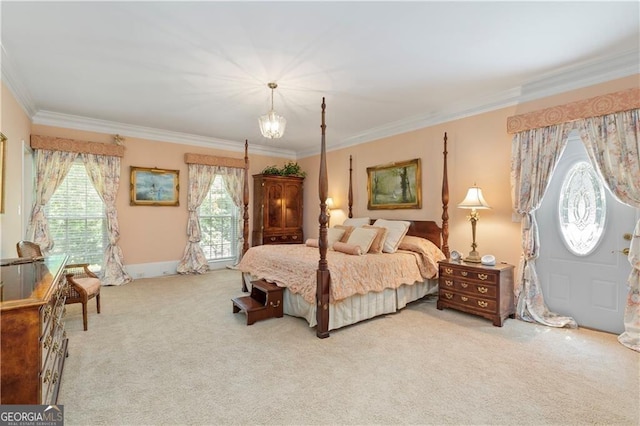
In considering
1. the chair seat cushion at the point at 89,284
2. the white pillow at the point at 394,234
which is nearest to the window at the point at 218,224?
the chair seat cushion at the point at 89,284

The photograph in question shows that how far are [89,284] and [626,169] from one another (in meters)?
5.82

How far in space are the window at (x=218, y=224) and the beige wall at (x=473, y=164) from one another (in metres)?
2.85

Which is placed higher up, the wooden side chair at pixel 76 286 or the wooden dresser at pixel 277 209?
the wooden dresser at pixel 277 209

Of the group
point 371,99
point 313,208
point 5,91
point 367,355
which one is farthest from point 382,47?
point 313,208

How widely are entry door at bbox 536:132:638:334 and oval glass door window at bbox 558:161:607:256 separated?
0.03 meters

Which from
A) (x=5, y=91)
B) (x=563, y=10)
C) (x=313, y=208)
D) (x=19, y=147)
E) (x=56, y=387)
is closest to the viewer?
(x=56, y=387)

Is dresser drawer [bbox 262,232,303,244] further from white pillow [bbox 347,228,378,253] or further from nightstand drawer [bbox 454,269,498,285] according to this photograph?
nightstand drawer [bbox 454,269,498,285]

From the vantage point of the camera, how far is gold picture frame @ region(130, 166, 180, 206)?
5.55 metres

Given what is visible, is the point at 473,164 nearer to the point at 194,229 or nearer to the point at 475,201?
the point at 475,201

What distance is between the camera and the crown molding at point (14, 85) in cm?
299

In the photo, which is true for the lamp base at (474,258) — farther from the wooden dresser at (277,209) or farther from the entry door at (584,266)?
the wooden dresser at (277,209)

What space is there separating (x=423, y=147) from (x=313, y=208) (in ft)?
9.96

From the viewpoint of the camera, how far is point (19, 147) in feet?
12.9

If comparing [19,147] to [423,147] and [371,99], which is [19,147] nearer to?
Answer: [371,99]
